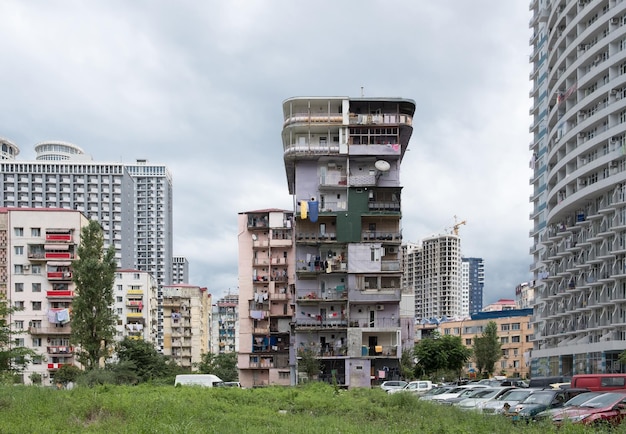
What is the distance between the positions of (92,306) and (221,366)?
5904cm

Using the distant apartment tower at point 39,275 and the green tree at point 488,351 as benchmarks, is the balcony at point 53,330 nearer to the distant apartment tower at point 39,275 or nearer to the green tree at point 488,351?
the distant apartment tower at point 39,275

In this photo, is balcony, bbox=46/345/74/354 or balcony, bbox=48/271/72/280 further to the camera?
balcony, bbox=48/271/72/280

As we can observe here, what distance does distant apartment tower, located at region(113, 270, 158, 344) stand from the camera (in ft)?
342

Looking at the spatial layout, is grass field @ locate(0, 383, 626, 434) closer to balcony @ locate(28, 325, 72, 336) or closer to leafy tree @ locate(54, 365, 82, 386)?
leafy tree @ locate(54, 365, 82, 386)

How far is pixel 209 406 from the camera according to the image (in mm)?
26453

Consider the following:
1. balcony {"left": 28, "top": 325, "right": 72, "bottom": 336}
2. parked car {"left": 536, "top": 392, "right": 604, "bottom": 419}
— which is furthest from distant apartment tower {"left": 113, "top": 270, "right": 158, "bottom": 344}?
parked car {"left": 536, "top": 392, "right": 604, "bottom": 419}

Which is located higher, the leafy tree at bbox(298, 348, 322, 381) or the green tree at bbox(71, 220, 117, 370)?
the green tree at bbox(71, 220, 117, 370)

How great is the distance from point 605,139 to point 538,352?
2843cm

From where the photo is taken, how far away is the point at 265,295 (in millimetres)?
80188

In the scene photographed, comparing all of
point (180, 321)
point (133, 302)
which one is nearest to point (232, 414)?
point (133, 302)

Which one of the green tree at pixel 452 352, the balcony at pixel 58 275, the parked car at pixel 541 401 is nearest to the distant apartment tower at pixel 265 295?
the green tree at pixel 452 352

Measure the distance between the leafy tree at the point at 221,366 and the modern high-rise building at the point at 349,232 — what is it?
4051 cm

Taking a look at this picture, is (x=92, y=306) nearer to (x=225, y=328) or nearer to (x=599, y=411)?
(x=599, y=411)

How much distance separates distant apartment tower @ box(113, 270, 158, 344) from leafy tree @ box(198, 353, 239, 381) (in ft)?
29.8
